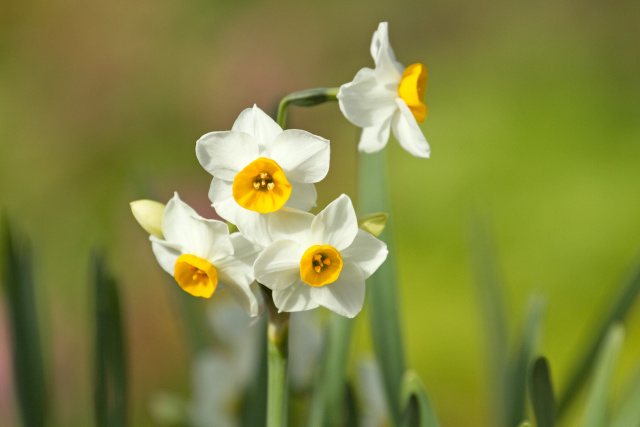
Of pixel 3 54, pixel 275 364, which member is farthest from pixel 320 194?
pixel 275 364

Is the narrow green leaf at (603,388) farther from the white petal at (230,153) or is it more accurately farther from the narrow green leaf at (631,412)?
the white petal at (230,153)

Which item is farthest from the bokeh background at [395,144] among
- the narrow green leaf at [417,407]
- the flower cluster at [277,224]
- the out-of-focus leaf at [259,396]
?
the flower cluster at [277,224]

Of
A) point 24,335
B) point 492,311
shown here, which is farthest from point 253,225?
point 492,311

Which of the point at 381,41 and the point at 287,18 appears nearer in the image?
the point at 381,41

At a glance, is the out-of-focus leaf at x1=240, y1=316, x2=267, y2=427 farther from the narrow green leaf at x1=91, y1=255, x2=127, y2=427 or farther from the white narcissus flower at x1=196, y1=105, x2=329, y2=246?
the white narcissus flower at x1=196, y1=105, x2=329, y2=246

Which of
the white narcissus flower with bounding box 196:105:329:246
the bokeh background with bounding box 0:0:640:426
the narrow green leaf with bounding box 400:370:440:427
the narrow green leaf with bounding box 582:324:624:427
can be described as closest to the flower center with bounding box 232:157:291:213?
the white narcissus flower with bounding box 196:105:329:246

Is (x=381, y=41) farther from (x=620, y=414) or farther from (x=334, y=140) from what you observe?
(x=334, y=140)
